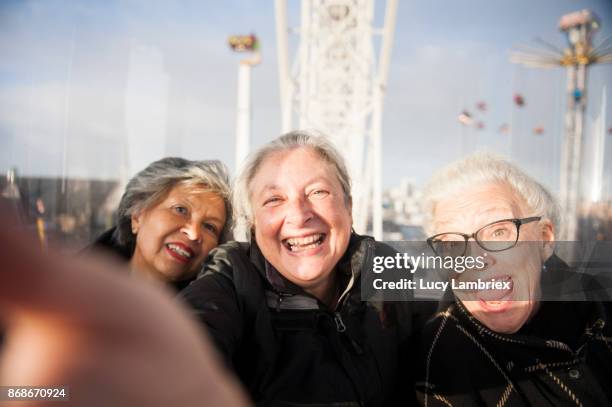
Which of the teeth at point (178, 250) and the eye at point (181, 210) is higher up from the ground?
the eye at point (181, 210)

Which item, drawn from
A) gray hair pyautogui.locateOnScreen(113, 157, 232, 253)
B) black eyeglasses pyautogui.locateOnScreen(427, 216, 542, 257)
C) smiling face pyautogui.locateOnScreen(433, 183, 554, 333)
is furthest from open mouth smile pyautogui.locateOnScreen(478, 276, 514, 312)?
gray hair pyautogui.locateOnScreen(113, 157, 232, 253)

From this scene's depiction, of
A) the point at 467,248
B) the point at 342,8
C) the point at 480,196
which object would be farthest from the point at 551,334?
the point at 342,8

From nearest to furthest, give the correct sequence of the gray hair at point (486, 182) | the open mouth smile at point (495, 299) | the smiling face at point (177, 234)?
the open mouth smile at point (495, 299) → the gray hair at point (486, 182) → the smiling face at point (177, 234)

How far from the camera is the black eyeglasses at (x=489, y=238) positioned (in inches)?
50.2

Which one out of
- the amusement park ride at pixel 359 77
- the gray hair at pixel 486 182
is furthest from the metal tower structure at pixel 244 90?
the gray hair at pixel 486 182

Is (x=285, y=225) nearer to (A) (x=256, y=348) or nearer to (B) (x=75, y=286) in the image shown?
(A) (x=256, y=348)

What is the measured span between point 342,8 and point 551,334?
7.34 feet

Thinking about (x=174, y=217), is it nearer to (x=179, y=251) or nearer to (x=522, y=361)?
(x=179, y=251)

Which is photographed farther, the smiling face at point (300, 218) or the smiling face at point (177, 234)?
the smiling face at point (177, 234)

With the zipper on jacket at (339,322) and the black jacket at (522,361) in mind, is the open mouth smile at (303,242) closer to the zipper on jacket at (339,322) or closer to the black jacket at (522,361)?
the zipper on jacket at (339,322)

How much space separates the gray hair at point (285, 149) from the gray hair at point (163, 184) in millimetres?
145

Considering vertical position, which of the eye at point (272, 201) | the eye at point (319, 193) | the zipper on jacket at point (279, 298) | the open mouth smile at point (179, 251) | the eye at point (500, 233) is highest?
the eye at point (319, 193)

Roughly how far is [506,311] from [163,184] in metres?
1.16

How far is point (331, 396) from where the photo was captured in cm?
112
